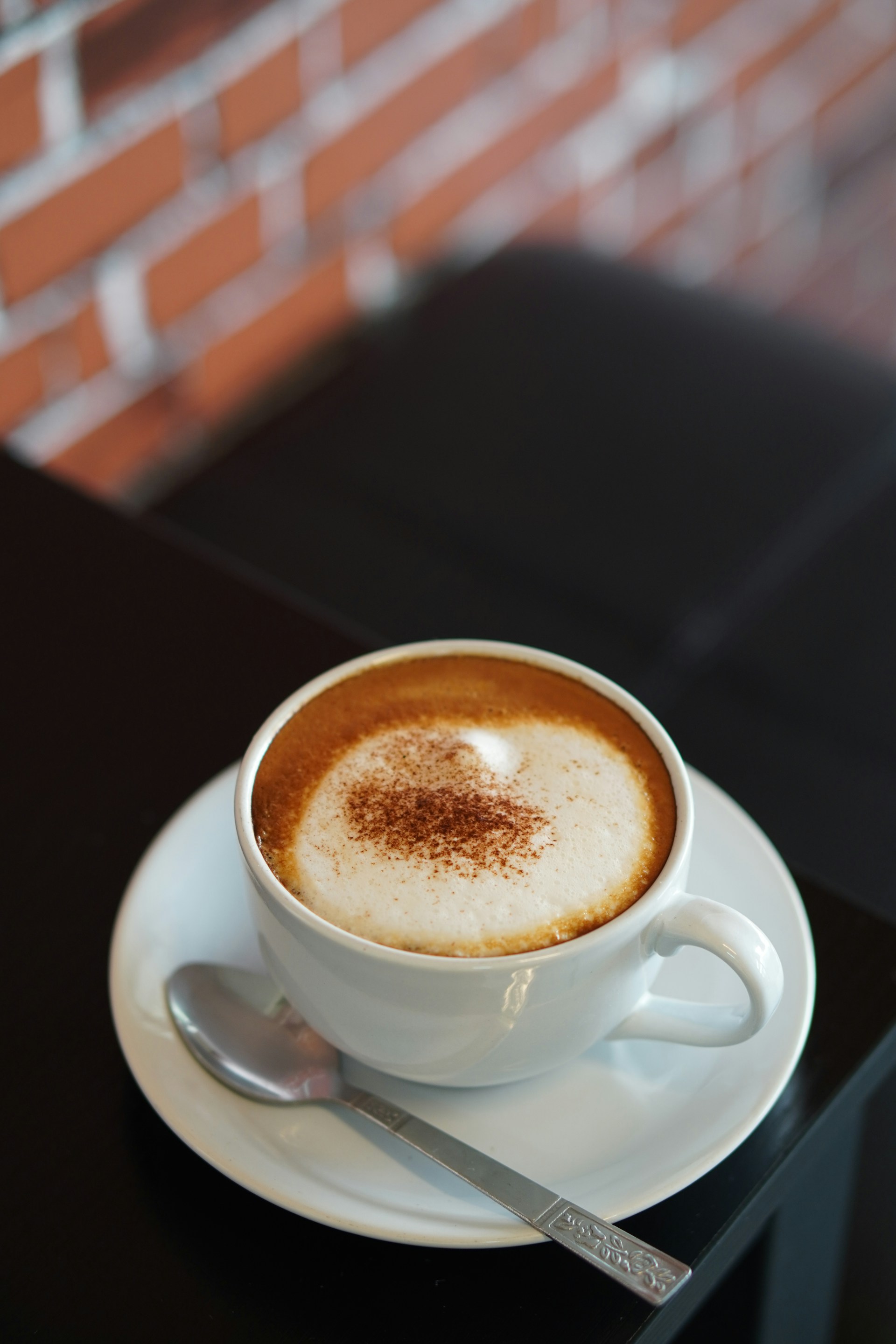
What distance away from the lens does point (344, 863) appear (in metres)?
0.39

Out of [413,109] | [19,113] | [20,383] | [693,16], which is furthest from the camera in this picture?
[693,16]

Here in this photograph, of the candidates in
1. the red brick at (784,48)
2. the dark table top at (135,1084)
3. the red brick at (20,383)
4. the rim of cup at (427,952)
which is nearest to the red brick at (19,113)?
the red brick at (20,383)

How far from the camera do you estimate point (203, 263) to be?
3.84 ft

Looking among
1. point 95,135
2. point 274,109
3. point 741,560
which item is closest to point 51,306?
point 95,135

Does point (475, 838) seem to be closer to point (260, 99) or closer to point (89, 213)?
point (89, 213)

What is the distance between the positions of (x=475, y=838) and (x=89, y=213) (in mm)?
811

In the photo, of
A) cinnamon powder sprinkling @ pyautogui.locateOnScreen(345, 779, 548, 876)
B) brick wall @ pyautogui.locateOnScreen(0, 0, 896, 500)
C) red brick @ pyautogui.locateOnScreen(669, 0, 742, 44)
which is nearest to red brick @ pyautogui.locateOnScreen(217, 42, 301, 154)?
brick wall @ pyautogui.locateOnScreen(0, 0, 896, 500)

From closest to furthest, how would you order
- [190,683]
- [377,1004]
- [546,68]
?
[377,1004], [190,683], [546,68]

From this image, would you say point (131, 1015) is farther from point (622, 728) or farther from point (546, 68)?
point (546, 68)

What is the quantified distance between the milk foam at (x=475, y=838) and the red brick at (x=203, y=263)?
82 centimetres

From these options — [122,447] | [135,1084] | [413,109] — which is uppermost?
[413,109]

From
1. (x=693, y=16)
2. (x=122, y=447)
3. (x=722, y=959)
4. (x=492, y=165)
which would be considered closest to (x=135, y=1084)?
(x=722, y=959)

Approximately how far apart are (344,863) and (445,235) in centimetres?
117

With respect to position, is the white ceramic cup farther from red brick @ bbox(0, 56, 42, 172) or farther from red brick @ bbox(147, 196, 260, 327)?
red brick @ bbox(147, 196, 260, 327)
